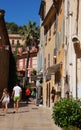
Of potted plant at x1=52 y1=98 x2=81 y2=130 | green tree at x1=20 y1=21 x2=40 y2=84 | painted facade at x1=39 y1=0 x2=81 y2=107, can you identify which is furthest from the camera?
green tree at x1=20 y1=21 x2=40 y2=84

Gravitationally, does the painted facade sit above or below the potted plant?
above

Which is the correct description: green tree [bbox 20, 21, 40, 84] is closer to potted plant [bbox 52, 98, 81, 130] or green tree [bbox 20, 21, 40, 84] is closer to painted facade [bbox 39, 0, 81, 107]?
painted facade [bbox 39, 0, 81, 107]

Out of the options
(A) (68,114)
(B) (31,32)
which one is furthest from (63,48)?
(B) (31,32)

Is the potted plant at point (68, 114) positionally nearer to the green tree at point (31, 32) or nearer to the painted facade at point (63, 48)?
the painted facade at point (63, 48)

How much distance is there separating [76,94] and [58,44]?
9742 millimetres

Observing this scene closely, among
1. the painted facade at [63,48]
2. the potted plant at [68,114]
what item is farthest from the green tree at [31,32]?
the potted plant at [68,114]

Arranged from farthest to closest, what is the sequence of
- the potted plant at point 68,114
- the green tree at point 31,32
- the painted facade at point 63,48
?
the green tree at point 31,32 < the painted facade at point 63,48 < the potted plant at point 68,114

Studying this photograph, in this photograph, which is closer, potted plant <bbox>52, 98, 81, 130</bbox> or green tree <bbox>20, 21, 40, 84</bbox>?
potted plant <bbox>52, 98, 81, 130</bbox>

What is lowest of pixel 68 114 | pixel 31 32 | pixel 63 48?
pixel 68 114

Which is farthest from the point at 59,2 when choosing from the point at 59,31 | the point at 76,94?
the point at 76,94

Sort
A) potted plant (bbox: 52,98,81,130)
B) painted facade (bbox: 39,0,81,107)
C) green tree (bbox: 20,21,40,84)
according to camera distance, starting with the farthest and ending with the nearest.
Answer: green tree (bbox: 20,21,40,84) → painted facade (bbox: 39,0,81,107) → potted plant (bbox: 52,98,81,130)

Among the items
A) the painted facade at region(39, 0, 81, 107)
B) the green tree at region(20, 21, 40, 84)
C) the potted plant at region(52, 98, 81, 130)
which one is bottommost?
the potted plant at region(52, 98, 81, 130)

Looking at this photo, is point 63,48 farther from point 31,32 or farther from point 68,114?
point 31,32

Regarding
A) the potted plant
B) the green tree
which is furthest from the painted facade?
the green tree
